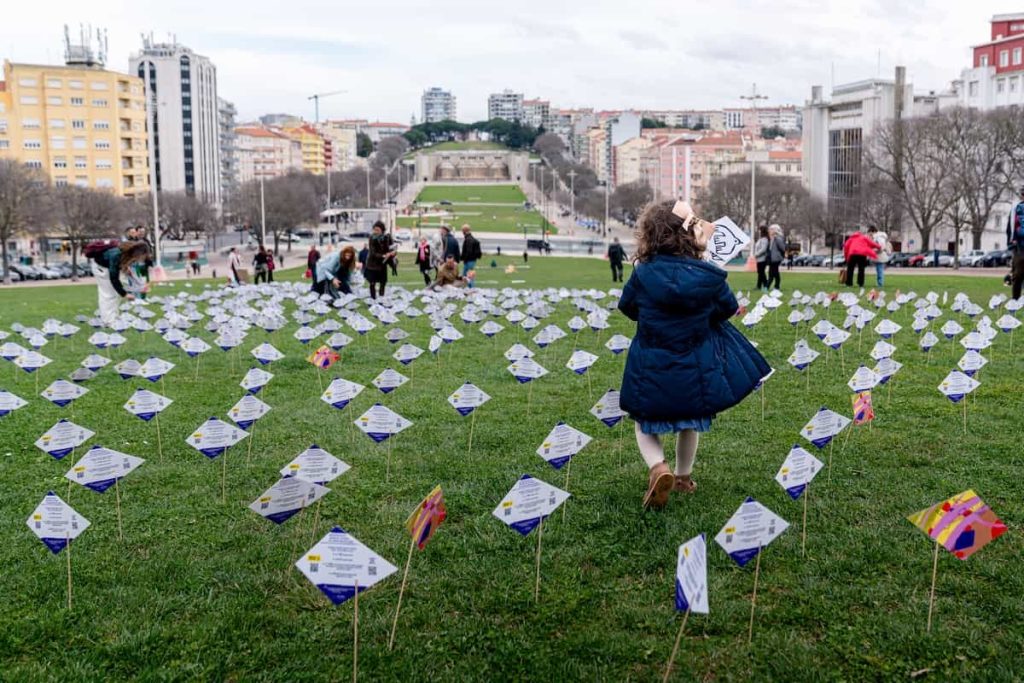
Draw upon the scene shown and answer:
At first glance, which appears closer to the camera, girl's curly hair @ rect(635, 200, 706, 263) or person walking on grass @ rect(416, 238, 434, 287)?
girl's curly hair @ rect(635, 200, 706, 263)

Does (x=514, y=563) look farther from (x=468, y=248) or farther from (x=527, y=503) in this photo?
(x=468, y=248)

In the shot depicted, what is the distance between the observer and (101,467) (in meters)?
5.26

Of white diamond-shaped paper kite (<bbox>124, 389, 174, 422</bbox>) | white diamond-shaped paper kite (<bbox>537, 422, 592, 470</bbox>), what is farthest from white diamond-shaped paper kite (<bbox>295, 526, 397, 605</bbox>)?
white diamond-shaped paper kite (<bbox>124, 389, 174, 422</bbox>)

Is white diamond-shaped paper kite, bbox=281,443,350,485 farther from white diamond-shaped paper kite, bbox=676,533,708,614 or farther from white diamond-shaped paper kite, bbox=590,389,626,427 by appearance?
white diamond-shaped paper kite, bbox=676,533,708,614

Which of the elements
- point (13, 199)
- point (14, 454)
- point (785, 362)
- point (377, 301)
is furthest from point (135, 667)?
point (13, 199)

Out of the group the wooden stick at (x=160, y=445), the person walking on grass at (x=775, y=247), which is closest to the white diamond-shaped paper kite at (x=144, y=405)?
the wooden stick at (x=160, y=445)

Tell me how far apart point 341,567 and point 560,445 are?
2046 millimetres

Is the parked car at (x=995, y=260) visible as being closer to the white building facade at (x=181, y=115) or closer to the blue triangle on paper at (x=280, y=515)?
the blue triangle on paper at (x=280, y=515)

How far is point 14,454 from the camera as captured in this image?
23.9ft

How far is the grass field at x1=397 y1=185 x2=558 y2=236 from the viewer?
4658 inches

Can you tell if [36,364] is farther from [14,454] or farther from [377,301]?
[377,301]

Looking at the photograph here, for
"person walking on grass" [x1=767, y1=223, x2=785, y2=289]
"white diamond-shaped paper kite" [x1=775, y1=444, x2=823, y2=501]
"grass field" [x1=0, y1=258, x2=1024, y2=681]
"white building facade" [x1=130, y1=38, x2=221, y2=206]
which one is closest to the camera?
"grass field" [x1=0, y1=258, x2=1024, y2=681]

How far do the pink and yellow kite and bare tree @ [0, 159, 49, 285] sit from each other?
6039 centimetres

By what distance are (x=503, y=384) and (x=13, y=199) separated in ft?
190
